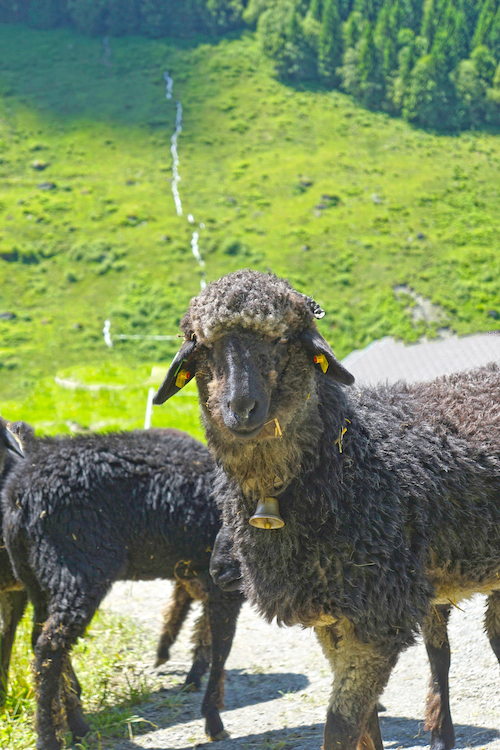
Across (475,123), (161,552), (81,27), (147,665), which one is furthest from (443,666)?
(81,27)

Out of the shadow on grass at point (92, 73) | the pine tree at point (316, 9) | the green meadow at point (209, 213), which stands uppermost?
the pine tree at point (316, 9)

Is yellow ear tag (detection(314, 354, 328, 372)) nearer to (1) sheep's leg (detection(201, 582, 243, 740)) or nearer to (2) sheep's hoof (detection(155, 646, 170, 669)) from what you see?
(1) sheep's leg (detection(201, 582, 243, 740))

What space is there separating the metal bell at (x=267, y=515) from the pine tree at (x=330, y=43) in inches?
2839

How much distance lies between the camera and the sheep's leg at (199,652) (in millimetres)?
6117

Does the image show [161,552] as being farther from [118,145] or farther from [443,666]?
[118,145]

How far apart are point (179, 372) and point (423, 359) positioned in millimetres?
8801

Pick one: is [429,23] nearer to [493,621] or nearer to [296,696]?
[296,696]

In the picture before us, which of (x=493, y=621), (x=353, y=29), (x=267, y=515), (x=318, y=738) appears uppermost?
(x=353, y=29)

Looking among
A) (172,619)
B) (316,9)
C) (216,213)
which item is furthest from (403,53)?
(172,619)

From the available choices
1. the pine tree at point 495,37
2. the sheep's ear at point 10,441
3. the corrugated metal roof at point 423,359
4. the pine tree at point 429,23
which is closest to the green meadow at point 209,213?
the pine tree at point 495,37

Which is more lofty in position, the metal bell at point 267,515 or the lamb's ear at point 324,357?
the lamb's ear at point 324,357

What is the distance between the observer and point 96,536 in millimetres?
5289

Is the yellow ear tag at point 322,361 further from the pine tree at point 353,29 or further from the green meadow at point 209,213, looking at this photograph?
the pine tree at point 353,29

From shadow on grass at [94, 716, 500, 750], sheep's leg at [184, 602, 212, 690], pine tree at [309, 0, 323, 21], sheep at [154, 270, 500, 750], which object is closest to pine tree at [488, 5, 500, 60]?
pine tree at [309, 0, 323, 21]
